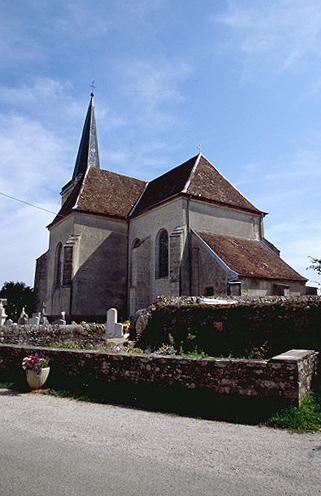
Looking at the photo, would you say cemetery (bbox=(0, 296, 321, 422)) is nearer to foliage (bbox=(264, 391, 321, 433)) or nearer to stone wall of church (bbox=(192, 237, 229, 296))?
foliage (bbox=(264, 391, 321, 433))

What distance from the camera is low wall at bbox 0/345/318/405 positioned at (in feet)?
17.0

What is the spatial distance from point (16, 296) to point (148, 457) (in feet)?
123

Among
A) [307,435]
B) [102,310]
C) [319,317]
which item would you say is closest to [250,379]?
[307,435]

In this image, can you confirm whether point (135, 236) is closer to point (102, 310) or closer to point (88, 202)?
point (88, 202)

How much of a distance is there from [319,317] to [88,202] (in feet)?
64.8

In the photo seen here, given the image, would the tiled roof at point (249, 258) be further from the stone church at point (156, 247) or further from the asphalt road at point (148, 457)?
the asphalt road at point (148, 457)

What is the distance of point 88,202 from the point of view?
24828mm

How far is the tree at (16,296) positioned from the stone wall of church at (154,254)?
61.2 feet

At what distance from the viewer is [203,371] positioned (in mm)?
5824

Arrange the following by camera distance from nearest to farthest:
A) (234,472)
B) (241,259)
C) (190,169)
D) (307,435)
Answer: (234,472), (307,435), (241,259), (190,169)

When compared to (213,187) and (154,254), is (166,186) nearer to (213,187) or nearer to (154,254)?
(213,187)

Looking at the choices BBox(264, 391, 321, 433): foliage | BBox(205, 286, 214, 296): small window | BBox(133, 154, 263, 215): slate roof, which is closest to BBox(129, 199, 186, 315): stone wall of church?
BBox(133, 154, 263, 215): slate roof

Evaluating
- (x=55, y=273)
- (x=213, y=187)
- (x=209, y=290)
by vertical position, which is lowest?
(x=209, y=290)

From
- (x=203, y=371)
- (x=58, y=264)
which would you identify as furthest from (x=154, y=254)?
(x=203, y=371)
